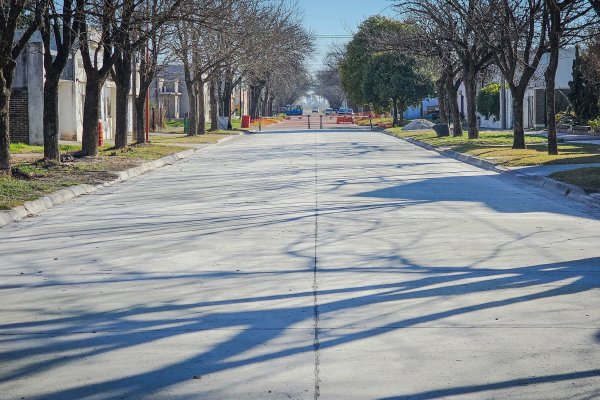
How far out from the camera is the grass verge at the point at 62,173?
17266 mm

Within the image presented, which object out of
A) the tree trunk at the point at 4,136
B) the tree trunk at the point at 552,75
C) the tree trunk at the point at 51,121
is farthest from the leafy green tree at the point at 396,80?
the tree trunk at the point at 4,136

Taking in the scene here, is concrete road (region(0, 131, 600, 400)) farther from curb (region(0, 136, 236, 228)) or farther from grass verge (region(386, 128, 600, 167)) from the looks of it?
grass verge (region(386, 128, 600, 167))

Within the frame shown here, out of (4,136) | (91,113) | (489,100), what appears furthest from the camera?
(489,100)

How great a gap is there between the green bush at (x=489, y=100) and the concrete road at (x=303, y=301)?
49.9 meters

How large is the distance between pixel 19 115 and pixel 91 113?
11.5 m

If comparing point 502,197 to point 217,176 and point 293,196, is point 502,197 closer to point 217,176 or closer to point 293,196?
point 293,196

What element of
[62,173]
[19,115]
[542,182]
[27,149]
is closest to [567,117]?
[19,115]

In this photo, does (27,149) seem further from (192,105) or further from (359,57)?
(359,57)

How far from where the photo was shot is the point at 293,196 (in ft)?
59.1

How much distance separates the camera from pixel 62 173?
22344 millimetres

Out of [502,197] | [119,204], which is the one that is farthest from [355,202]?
[119,204]

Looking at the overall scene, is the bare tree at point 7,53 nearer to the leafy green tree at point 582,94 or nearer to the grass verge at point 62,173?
the grass verge at point 62,173

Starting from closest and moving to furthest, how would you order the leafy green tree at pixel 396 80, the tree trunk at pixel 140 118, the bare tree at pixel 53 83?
the bare tree at pixel 53 83, the tree trunk at pixel 140 118, the leafy green tree at pixel 396 80

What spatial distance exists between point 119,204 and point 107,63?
11704 millimetres
